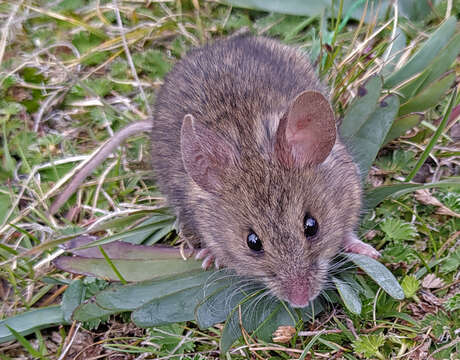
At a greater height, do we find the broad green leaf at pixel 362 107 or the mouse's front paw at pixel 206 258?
the broad green leaf at pixel 362 107

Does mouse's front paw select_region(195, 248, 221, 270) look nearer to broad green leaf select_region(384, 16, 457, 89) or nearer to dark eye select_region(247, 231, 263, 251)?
dark eye select_region(247, 231, 263, 251)

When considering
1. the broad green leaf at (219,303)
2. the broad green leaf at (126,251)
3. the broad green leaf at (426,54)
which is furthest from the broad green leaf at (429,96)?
the broad green leaf at (126,251)

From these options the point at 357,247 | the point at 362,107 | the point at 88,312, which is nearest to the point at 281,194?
the point at 357,247

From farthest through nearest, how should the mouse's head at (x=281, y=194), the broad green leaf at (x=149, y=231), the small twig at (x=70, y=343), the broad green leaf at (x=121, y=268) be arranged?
the broad green leaf at (x=149, y=231) < the small twig at (x=70, y=343) < the broad green leaf at (x=121, y=268) < the mouse's head at (x=281, y=194)

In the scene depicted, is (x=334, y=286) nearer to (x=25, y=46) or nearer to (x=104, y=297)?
(x=104, y=297)

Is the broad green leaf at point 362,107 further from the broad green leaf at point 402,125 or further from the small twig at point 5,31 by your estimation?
the small twig at point 5,31

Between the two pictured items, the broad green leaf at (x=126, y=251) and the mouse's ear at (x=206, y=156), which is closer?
the mouse's ear at (x=206, y=156)
